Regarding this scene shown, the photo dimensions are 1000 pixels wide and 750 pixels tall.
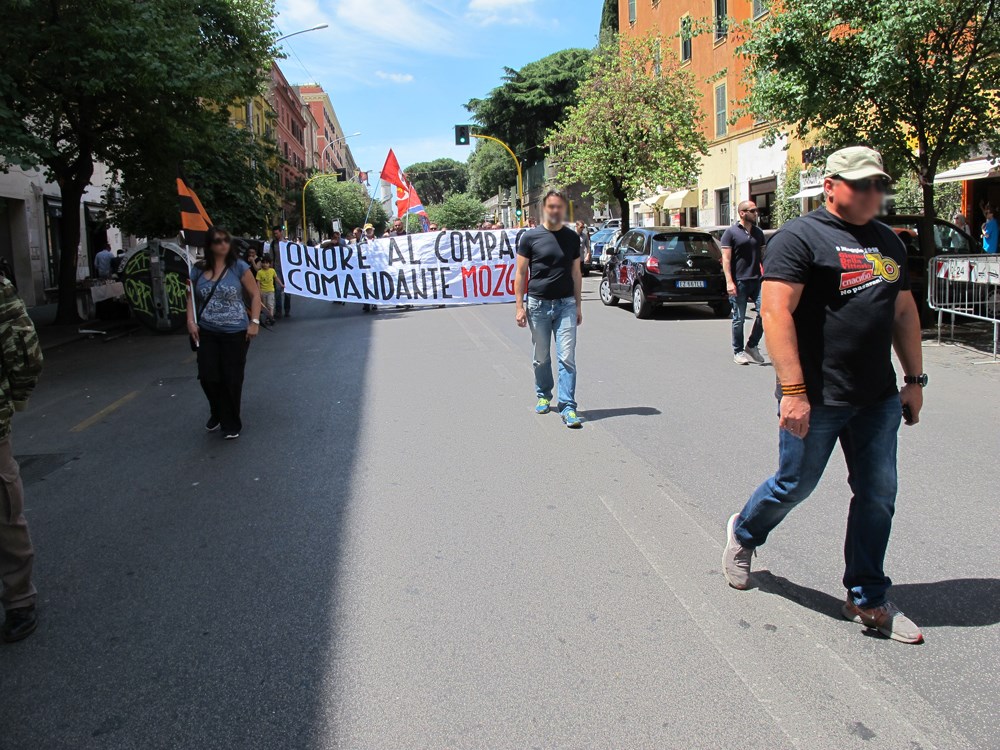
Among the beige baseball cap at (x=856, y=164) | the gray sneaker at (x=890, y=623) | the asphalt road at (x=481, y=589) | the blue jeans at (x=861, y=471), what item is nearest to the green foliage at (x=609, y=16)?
the asphalt road at (x=481, y=589)

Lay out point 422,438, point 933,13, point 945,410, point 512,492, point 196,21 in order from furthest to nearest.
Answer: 1. point 196,21
2. point 933,13
3. point 945,410
4. point 422,438
5. point 512,492

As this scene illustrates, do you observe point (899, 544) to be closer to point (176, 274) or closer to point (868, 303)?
point (868, 303)

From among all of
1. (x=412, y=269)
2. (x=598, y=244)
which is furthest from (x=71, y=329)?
(x=598, y=244)

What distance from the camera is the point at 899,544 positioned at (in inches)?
167

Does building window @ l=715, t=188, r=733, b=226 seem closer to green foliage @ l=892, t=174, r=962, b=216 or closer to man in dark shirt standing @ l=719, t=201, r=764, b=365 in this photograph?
green foliage @ l=892, t=174, r=962, b=216

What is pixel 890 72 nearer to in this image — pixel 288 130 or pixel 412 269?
Answer: pixel 412 269

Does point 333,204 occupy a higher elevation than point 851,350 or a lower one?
higher

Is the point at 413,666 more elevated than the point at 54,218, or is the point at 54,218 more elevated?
the point at 54,218

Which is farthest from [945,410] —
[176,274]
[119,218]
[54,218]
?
[54,218]

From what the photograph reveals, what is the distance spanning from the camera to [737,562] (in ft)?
12.1

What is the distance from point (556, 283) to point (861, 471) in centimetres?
400

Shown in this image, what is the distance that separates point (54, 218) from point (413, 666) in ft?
86.4

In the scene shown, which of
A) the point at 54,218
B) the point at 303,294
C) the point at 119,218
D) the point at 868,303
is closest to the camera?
the point at 868,303

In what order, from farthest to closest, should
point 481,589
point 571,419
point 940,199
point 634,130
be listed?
point 634,130, point 940,199, point 571,419, point 481,589
